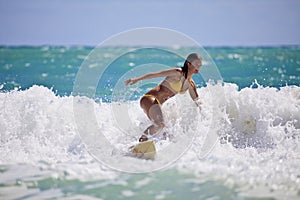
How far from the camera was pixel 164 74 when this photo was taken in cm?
609

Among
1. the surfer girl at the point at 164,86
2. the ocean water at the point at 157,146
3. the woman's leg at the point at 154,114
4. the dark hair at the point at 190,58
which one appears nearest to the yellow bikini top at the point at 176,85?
the surfer girl at the point at 164,86

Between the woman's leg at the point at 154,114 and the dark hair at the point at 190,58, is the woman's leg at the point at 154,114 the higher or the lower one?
the lower one

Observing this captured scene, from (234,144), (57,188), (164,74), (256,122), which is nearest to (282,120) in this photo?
(256,122)

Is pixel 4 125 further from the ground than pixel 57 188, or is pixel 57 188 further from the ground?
pixel 4 125

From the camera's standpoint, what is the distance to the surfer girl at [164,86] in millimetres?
6070

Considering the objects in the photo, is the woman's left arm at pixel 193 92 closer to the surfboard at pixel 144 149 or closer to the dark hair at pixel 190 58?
the dark hair at pixel 190 58

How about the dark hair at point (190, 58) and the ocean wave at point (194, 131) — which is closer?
the ocean wave at point (194, 131)

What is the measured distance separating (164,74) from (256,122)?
6.79ft

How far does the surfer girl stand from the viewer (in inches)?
239

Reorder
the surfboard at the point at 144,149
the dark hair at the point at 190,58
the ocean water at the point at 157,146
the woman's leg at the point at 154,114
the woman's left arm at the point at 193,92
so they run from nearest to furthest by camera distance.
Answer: the ocean water at the point at 157,146, the surfboard at the point at 144,149, the dark hair at the point at 190,58, the woman's leg at the point at 154,114, the woman's left arm at the point at 193,92

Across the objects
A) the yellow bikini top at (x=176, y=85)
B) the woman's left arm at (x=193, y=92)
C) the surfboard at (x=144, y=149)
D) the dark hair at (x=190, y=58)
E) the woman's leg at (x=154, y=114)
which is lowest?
the surfboard at (x=144, y=149)

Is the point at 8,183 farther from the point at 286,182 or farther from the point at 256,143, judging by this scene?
the point at 256,143

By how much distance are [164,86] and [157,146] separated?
0.84 metres

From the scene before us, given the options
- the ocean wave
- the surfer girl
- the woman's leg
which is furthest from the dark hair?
the ocean wave
